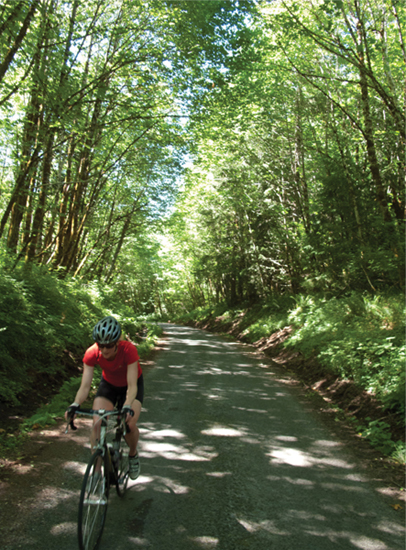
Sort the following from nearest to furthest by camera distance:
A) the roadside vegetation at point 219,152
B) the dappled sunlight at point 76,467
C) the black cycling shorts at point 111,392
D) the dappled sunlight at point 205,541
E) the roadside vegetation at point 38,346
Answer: the dappled sunlight at point 205,541, the black cycling shorts at point 111,392, the dappled sunlight at point 76,467, the roadside vegetation at point 38,346, the roadside vegetation at point 219,152

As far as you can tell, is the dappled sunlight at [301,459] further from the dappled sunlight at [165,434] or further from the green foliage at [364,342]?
the green foliage at [364,342]

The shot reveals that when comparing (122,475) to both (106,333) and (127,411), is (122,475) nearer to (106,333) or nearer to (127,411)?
(127,411)

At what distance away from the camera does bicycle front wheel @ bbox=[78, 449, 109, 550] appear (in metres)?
2.81

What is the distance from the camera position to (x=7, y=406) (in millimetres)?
5945

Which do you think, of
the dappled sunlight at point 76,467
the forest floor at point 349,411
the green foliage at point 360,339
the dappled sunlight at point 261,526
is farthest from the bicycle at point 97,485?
the green foliage at point 360,339

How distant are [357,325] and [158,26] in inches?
350

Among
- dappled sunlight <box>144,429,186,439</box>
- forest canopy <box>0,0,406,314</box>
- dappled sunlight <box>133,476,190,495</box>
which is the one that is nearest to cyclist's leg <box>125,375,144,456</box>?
dappled sunlight <box>133,476,190,495</box>

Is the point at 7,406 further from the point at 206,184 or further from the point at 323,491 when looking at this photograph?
the point at 206,184

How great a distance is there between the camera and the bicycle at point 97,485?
112 inches

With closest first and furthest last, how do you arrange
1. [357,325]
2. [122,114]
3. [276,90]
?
[357,325] → [122,114] → [276,90]

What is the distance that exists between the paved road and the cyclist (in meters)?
0.65

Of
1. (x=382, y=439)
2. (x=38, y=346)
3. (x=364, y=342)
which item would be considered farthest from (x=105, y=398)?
(x=364, y=342)

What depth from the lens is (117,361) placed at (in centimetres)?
372

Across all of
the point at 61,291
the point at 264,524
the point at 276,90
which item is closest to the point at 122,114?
the point at 61,291
